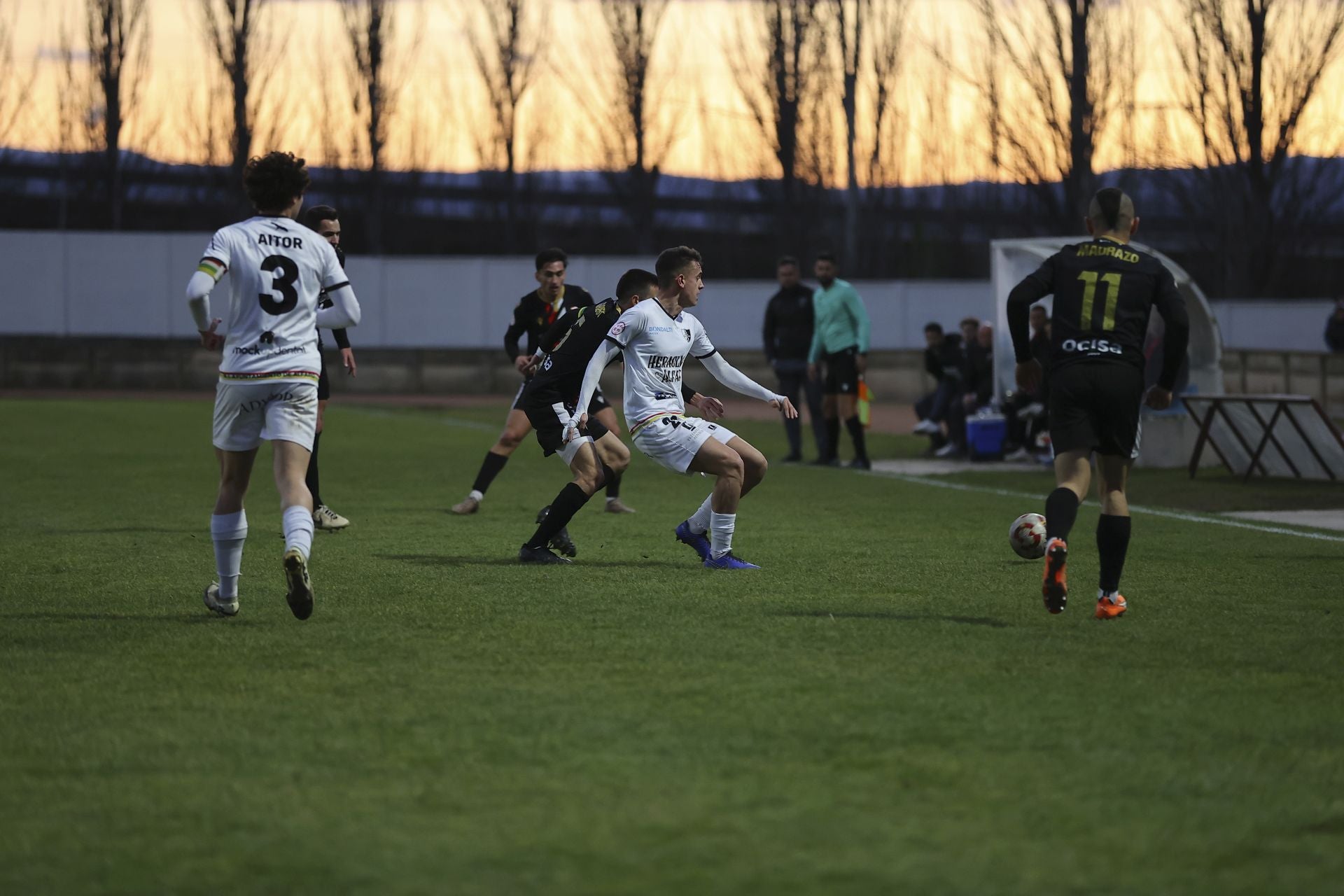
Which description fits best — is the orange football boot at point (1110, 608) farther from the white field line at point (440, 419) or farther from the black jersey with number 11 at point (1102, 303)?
the white field line at point (440, 419)

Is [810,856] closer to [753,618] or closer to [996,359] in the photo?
[753,618]

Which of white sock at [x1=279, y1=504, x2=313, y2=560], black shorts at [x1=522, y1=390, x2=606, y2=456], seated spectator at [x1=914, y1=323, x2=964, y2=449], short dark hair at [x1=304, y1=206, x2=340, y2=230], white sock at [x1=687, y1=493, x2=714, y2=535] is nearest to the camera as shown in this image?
white sock at [x1=279, y1=504, x2=313, y2=560]

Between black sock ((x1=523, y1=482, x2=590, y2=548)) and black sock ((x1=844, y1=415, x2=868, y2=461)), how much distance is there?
→ 824 cm

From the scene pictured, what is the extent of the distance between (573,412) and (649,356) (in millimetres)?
1329

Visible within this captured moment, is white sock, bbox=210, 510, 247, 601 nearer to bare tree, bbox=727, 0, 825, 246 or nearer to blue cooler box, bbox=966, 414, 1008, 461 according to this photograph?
blue cooler box, bbox=966, 414, 1008, 461

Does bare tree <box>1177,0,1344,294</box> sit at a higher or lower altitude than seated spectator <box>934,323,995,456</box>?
higher

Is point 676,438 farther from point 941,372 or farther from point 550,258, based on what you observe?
point 941,372

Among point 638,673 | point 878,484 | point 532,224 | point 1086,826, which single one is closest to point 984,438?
point 878,484

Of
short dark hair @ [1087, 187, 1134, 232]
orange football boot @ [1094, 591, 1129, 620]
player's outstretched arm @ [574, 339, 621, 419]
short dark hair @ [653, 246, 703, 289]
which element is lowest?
orange football boot @ [1094, 591, 1129, 620]

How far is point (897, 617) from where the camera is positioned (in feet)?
24.2

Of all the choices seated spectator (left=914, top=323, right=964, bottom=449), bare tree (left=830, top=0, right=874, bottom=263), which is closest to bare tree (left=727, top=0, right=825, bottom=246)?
bare tree (left=830, top=0, right=874, bottom=263)

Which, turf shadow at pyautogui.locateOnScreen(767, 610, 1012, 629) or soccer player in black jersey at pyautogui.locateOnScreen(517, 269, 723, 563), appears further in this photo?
soccer player in black jersey at pyautogui.locateOnScreen(517, 269, 723, 563)

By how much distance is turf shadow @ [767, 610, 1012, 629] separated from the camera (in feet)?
23.7

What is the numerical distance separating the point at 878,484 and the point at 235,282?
9.13m
